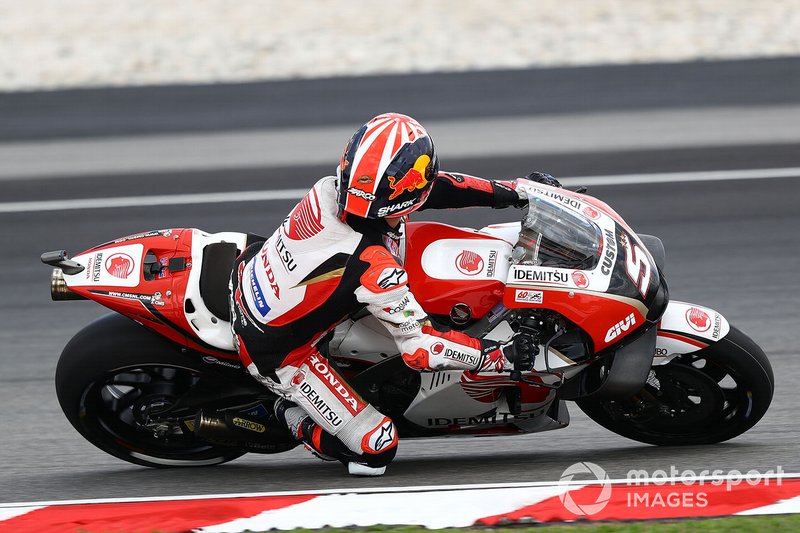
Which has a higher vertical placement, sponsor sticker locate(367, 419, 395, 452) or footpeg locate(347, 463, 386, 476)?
sponsor sticker locate(367, 419, 395, 452)

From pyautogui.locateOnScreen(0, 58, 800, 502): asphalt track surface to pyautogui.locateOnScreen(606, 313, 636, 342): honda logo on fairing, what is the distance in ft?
2.06

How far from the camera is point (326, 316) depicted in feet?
15.0

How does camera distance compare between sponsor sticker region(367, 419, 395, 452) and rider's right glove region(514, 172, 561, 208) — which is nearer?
sponsor sticker region(367, 419, 395, 452)

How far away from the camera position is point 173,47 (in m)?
11.8

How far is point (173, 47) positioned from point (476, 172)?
4.34 m

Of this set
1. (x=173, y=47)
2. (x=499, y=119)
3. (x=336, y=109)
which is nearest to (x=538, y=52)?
(x=499, y=119)

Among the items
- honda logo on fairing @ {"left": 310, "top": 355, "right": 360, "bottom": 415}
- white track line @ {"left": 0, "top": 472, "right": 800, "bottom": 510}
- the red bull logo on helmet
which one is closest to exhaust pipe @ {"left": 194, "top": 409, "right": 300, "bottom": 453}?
white track line @ {"left": 0, "top": 472, "right": 800, "bottom": 510}

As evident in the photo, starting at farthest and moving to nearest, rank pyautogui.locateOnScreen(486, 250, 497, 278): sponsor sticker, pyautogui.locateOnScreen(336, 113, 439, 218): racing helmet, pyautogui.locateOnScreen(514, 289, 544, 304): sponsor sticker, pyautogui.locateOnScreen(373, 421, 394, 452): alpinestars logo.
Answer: pyautogui.locateOnScreen(373, 421, 394, 452): alpinestars logo, pyautogui.locateOnScreen(486, 250, 497, 278): sponsor sticker, pyautogui.locateOnScreen(514, 289, 544, 304): sponsor sticker, pyautogui.locateOnScreen(336, 113, 439, 218): racing helmet

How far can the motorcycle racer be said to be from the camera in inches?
172

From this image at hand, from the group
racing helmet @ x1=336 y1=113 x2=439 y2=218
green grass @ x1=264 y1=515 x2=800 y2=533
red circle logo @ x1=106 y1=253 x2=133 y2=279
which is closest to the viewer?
green grass @ x1=264 y1=515 x2=800 y2=533

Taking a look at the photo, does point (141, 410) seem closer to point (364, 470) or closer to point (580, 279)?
point (364, 470)

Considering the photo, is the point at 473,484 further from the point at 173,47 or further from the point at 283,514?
the point at 173,47

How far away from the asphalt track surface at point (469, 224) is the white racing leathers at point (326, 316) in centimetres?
30

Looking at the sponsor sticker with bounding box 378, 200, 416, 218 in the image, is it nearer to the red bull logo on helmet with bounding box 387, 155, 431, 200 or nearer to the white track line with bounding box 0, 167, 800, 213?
the red bull logo on helmet with bounding box 387, 155, 431, 200
